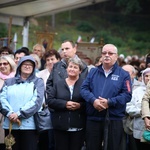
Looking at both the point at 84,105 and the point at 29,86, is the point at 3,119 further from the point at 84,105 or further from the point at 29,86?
the point at 84,105

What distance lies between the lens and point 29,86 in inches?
261

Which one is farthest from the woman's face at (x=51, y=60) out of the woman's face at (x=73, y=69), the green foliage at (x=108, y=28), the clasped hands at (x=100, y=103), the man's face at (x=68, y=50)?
the green foliage at (x=108, y=28)

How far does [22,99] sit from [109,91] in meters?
1.24

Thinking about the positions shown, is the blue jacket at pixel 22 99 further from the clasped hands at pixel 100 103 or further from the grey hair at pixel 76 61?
the clasped hands at pixel 100 103

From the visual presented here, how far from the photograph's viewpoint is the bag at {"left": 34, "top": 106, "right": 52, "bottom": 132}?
6.63 m

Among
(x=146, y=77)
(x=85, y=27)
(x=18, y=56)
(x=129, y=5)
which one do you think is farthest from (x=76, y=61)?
(x=129, y=5)

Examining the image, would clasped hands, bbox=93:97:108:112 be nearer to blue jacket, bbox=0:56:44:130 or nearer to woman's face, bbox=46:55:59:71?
blue jacket, bbox=0:56:44:130

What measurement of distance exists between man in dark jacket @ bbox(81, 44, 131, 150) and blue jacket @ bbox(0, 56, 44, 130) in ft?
2.28

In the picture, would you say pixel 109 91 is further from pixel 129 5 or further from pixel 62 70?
pixel 129 5

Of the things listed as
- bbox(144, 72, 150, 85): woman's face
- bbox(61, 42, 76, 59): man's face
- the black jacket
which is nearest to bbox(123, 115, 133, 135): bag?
bbox(144, 72, 150, 85): woman's face

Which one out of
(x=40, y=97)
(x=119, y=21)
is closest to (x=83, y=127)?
(x=40, y=97)

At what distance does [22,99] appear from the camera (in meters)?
6.53

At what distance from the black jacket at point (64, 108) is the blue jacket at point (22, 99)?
0.68 ft

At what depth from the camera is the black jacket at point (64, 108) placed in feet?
21.3
